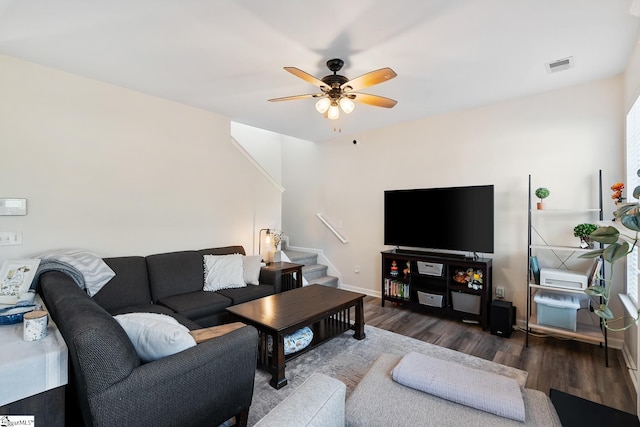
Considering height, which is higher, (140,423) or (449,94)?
(449,94)

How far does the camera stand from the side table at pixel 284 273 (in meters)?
3.61

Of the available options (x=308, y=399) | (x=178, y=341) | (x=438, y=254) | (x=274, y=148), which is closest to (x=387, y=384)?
(x=308, y=399)

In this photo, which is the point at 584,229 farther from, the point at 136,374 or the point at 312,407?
the point at 136,374

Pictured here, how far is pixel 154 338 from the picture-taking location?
1448 mm

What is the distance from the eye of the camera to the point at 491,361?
2.61 meters

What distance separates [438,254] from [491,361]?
1.39 metres

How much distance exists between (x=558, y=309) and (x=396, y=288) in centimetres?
173

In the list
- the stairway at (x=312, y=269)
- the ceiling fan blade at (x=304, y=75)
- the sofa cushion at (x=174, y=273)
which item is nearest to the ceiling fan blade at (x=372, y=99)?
the ceiling fan blade at (x=304, y=75)

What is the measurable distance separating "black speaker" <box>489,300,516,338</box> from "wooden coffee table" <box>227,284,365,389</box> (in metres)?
1.41

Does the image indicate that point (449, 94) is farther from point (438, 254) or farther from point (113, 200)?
point (113, 200)

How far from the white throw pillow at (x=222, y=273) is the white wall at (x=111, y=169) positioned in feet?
1.46

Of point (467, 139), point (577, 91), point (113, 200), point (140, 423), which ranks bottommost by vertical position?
point (140, 423)

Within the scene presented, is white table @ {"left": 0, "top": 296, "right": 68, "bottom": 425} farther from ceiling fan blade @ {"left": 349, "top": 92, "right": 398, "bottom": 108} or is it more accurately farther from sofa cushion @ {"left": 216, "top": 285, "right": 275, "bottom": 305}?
Answer: ceiling fan blade @ {"left": 349, "top": 92, "right": 398, "bottom": 108}

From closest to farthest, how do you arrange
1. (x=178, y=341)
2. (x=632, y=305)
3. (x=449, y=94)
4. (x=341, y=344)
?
(x=178, y=341)
(x=632, y=305)
(x=341, y=344)
(x=449, y=94)
